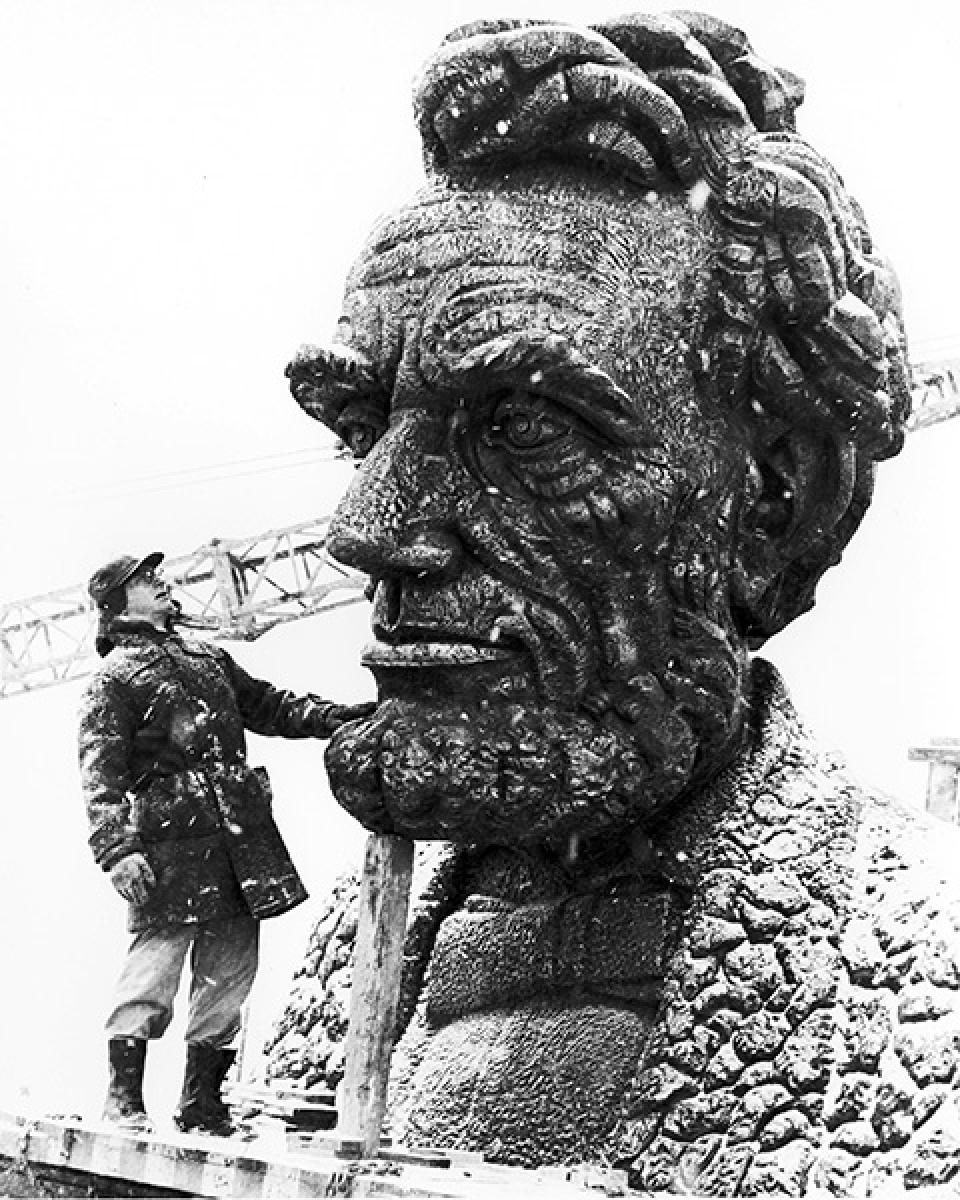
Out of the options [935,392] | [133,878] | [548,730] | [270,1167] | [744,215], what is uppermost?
[935,392]

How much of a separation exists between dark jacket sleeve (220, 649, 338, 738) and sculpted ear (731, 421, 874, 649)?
2.91 ft

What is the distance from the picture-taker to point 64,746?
11.7 metres

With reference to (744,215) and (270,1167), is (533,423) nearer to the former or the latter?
(744,215)

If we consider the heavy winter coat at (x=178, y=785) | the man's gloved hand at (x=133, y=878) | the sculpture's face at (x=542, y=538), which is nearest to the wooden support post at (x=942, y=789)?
the sculpture's face at (x=542, y=538)

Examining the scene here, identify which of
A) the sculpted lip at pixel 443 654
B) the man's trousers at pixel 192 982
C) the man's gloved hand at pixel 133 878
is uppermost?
the sculpted lip at pixel 443 654

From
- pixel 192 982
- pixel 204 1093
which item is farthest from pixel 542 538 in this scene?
pixel 204 1093

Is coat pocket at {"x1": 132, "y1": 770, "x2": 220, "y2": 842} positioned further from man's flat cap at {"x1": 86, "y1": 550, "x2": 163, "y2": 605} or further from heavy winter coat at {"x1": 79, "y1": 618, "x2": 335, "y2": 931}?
man's flat cap at {"x1": 86, "y1": 550, "x2": 163, "y2": 605}

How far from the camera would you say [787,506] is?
5746 millimetres

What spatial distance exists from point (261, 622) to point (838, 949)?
204 inches

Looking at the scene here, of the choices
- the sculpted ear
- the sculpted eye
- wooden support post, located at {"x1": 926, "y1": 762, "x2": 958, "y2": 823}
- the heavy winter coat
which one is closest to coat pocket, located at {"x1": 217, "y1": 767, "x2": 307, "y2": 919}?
the heavy winter coat

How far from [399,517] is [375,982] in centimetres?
91

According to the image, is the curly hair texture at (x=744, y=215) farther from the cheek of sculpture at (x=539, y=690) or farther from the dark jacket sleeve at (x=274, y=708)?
the dark jacket sleeve at (x=274, y=708)

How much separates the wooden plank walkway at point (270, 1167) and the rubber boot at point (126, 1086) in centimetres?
8

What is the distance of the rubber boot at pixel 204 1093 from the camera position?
555 cm
